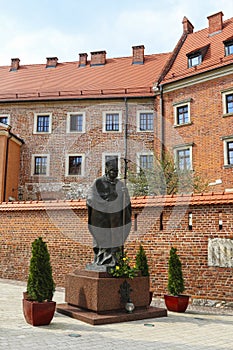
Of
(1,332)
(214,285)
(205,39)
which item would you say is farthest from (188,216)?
(205,39)

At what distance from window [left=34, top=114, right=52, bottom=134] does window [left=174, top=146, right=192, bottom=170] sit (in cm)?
882

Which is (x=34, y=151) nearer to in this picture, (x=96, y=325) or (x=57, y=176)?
(x=57, y=176)

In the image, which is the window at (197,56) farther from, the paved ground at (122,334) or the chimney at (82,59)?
the paved ground at (122,334)

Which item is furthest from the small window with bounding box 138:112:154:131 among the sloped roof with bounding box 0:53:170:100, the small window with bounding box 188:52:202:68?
the small window with bounding box 188:52:202:68

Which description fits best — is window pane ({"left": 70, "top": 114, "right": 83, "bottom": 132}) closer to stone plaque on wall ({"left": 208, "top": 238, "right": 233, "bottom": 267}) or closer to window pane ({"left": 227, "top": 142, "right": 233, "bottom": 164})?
window pane ({"left": 227, "top": 142, "right": 233, "bottom": 164})

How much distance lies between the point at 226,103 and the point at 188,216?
1193 centimetres

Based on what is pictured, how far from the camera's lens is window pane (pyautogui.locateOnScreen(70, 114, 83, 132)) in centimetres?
2513

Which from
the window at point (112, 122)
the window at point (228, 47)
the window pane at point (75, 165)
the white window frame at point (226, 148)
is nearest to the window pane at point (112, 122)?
the window at point (112, 122)

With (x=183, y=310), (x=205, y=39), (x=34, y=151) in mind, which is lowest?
(x=183, y=310)

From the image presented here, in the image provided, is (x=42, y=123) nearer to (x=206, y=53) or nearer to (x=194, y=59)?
(x=194, y=59)

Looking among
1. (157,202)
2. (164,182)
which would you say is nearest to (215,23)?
(164,182)

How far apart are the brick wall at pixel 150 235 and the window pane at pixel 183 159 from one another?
10.7m

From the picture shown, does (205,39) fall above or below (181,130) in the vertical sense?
above

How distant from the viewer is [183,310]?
350 inches
